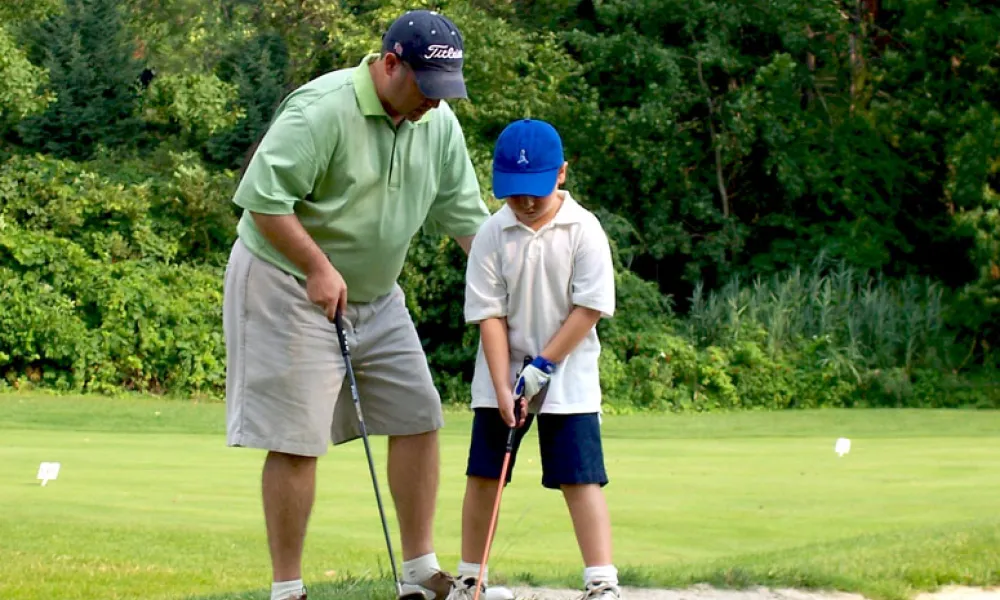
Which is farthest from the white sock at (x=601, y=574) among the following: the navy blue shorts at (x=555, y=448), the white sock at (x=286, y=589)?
the white sock at (x=286, y=589)

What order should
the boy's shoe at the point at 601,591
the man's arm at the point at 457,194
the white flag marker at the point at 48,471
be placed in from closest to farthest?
1. the boy's shoe at the point at 601,591
2. the man's arm at the point at 457,194
3. the white flag marker at the point at 48,471

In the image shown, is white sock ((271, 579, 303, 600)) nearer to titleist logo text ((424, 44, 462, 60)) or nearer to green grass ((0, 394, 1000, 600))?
green grass ((0, 394, 1000, 600))

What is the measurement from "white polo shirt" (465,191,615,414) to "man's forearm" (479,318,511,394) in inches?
1.3

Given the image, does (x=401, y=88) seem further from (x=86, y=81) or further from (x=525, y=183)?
(x=86, y=81)

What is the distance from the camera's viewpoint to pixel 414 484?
4.85 meters

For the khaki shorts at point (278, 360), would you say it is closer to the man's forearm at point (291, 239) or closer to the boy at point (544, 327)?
the man's forearm at point (291, 239)

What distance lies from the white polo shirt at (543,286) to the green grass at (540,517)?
907 millimetres

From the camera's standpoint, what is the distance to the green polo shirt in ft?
14.4

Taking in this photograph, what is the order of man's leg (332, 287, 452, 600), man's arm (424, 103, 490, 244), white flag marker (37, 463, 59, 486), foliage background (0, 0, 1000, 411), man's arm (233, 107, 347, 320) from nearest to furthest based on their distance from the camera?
man's arm (233, 107, 347, 320)
man's leg (332, 287, 452, 600)
man's arm (424, 103, 490, 244)
white flag marker (37, 463, 59, 486)
foliage background (0, 0, 1000, 411)

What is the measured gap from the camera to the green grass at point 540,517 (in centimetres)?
578

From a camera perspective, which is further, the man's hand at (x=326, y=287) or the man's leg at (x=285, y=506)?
the man's leg at (x=285, y=506)

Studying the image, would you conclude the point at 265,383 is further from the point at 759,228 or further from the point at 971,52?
the point at 759,228

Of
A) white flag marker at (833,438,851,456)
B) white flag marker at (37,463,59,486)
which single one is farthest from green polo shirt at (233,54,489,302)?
white flag marker at (833,438,851,456)

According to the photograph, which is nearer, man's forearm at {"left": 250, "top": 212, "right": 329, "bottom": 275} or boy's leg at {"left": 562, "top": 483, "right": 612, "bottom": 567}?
man's forearm at {"left": 250, "top": 212, "right": 329, "bottom": 275}
